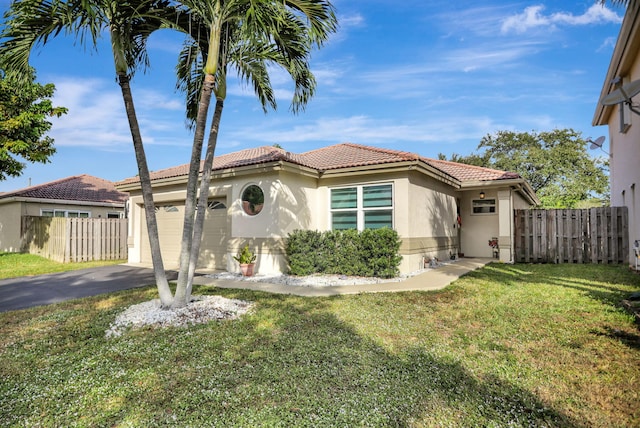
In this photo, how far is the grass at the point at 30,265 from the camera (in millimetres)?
12641

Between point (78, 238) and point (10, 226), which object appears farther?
point (10, 226)

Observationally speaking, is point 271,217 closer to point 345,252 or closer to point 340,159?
point 345,252

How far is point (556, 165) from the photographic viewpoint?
33594 mm

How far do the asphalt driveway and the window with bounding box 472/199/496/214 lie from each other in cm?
1280

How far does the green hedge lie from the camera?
9.71 m

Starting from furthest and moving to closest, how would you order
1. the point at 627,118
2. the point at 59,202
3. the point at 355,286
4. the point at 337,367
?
the point at 59,202 < the point at 627,118 < the point at 355,286 < the point at 337,367

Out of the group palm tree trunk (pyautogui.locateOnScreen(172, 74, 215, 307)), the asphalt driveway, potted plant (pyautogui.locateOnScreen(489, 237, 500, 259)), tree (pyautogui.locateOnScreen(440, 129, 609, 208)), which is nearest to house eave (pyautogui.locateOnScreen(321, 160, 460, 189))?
potted plant (pyautogui.locateOnScreen(489, 237, 500, 259))

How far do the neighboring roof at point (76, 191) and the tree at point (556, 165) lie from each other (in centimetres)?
3570

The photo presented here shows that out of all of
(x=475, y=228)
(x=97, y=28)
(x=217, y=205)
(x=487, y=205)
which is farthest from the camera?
(x=475, y=228)

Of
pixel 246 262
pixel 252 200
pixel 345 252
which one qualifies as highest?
pixel 252 200

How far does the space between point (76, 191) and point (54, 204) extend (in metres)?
2.10

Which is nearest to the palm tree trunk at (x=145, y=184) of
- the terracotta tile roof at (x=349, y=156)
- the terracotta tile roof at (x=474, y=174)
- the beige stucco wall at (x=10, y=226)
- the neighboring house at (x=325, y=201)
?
the neighboring house at (x=325, y=201)

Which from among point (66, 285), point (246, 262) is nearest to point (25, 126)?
point (66, 285)

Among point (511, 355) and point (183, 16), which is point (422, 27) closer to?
point (183, 16)
